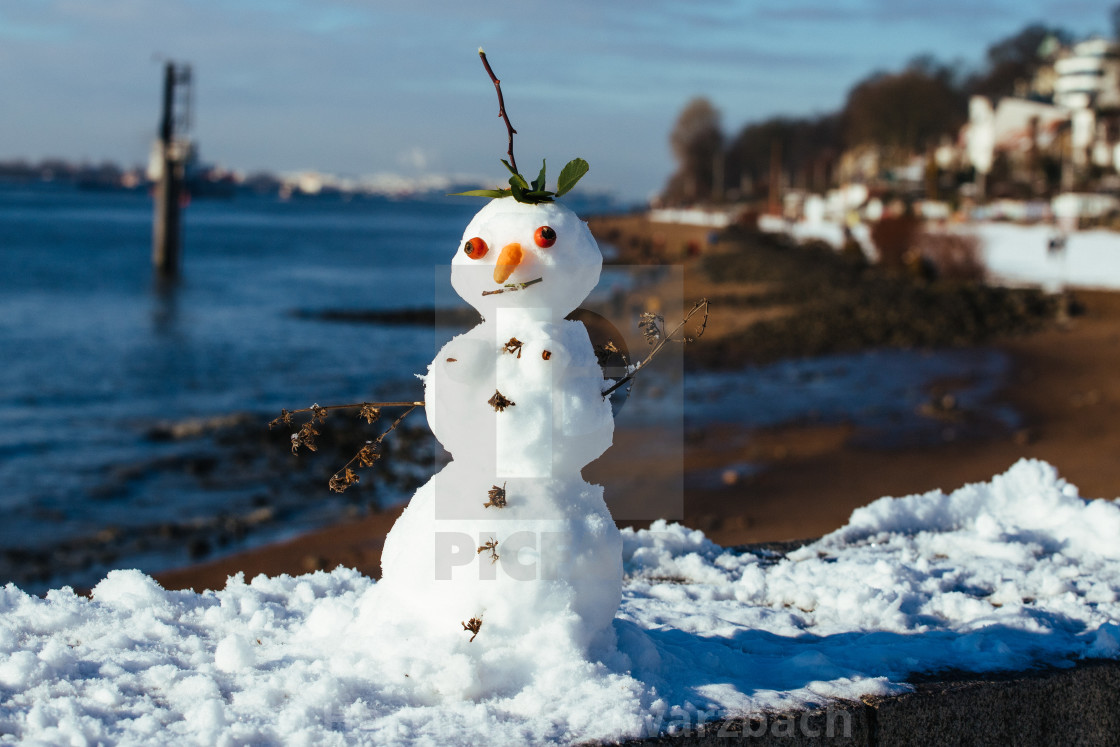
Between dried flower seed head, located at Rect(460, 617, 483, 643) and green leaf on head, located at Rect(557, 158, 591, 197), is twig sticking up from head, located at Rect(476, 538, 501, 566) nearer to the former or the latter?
dried flower seed head, located at Rect(460, 617, 483, 643)

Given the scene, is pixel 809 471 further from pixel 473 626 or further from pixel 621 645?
pixel 473 626

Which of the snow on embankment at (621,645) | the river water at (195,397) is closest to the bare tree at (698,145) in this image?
the river water at (195,397)

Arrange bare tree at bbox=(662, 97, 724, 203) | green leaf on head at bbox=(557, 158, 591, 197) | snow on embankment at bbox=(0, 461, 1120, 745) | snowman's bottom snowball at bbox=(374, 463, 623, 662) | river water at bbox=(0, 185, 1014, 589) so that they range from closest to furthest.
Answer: snow on embankment at bbox=(0, 461, 1120, 745), snowman's bottom snowball at bbox=(374, 463, 623, 662), green leaf on head at bbox=(557, 158, 591, 197), river water at bbox=(0, 185, 1014, 589), bare tree at bbox=(662, 97, 724, 203)

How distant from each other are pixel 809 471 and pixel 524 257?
9778 millimetres

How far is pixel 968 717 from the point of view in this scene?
11.5 ft

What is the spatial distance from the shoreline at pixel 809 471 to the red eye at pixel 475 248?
6.59 metres

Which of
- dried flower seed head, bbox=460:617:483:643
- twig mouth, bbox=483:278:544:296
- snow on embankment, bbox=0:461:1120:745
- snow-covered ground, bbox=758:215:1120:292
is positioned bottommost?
snow on embankment, bbox=0:461:1120:745

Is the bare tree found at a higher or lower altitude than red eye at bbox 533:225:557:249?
higher

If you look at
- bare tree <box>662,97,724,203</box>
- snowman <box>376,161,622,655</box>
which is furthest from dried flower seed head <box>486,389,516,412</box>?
bare tree <box>662,97,724,203</box>

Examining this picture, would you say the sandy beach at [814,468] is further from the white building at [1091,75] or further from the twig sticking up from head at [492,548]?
the white building at [1091,75]

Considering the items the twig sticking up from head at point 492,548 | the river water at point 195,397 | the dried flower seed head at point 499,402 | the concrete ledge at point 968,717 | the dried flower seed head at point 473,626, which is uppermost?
the dried flower seed head at point 499,402

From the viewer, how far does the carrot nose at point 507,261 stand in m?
3.32

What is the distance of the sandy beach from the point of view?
10273 mm

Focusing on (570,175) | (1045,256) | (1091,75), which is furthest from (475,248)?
(1091,75)
